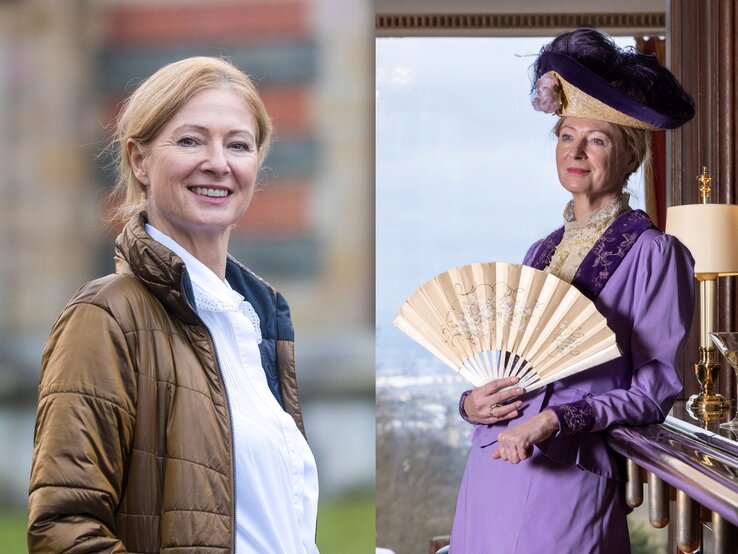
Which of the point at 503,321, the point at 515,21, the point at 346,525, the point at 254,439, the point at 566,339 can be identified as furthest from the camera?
the point at 515,21

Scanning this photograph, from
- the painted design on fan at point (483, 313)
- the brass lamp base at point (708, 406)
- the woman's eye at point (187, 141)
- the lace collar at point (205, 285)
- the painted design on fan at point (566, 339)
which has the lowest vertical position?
the brass lamp base at point (708, 406)

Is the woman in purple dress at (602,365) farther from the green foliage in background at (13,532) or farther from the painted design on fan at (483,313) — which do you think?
the green foliage in background at (13,532)

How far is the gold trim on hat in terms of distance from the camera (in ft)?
6.54

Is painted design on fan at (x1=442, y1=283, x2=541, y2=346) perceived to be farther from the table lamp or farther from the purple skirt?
the table lamp

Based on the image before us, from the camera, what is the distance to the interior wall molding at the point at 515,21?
474cm

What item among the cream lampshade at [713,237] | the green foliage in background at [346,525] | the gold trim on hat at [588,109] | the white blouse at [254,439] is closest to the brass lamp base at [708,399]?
the cream lampshade at [713,237]

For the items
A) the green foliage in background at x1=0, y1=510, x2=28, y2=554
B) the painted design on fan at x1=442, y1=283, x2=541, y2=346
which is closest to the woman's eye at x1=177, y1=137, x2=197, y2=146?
the green foliage in background at x1=0, y1=510, x2=28, y2=554

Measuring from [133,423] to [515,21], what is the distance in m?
3.85

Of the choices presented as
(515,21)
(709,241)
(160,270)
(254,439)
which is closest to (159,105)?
(160,270)

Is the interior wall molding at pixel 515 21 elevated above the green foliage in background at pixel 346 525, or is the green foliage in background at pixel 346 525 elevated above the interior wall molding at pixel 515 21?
the interior wall molding at pixel 515 21

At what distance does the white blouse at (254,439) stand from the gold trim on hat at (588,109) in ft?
2.74

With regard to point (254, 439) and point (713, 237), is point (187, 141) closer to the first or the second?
point (254, 439)

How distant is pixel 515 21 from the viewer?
4.79m

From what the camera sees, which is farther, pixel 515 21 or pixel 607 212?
pixel 515 21
